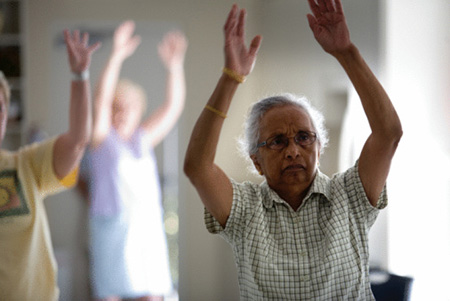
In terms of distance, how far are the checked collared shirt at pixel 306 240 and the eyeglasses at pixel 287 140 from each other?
0.10 meters

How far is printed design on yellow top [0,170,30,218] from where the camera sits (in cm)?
127

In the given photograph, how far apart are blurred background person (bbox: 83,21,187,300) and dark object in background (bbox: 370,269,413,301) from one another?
39.7 inches

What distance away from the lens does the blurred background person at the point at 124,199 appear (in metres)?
1.95

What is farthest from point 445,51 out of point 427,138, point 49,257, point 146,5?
point 49,257

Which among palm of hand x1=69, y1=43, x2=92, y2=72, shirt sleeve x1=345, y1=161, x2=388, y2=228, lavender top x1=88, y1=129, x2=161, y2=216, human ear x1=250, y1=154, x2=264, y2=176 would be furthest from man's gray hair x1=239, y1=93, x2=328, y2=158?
lavender top x1=88, y1=129, x2=161, y2=216

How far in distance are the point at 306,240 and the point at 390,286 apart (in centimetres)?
42

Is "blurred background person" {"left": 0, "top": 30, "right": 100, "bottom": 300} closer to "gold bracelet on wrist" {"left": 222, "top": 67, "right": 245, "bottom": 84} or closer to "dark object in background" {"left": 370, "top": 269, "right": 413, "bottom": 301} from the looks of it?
"gold bracelet on wrist" {"left": 222, "top": 67, "right": 245, "bottom": 84}

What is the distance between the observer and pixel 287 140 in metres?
1.08

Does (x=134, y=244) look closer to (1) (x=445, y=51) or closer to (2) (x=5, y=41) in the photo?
(2) (x=5, y=41)

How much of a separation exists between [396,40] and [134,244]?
1621 millimetres

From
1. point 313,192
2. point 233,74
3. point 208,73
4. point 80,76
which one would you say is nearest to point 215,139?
point 233,74

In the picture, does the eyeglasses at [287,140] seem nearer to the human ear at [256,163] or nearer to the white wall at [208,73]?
the human ear at [256,163]

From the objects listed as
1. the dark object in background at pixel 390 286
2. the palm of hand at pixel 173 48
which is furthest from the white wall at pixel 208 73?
the dark object in background at pixel 390 286

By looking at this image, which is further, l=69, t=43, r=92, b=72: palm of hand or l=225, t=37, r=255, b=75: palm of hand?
l=69, t=43, r=92, b=72: palm of hand
